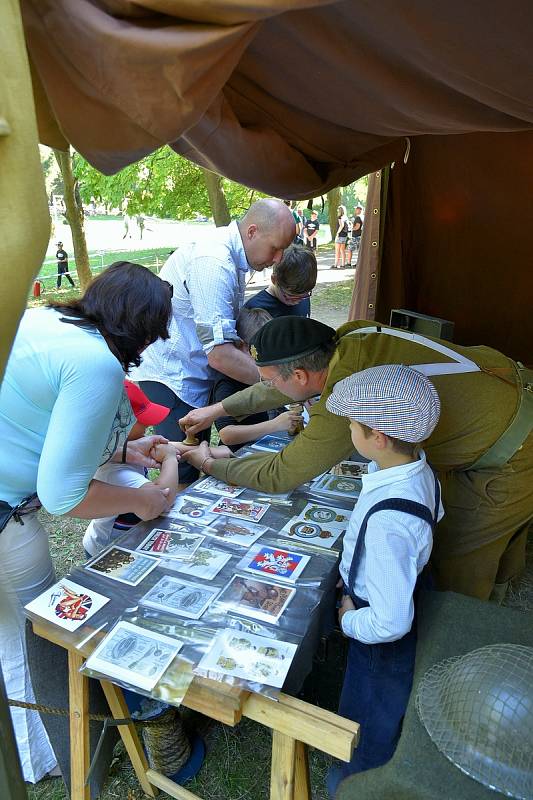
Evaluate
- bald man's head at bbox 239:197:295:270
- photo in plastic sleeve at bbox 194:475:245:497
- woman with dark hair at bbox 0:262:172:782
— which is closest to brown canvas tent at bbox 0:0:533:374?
bald man's head at bbox 239:197:295:270

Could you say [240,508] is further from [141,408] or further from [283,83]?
[283,83]

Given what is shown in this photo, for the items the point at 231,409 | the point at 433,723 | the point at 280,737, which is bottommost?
the point at 280,737

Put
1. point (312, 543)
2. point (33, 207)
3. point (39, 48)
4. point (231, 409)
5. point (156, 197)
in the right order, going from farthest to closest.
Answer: point (156, 197) → point (231, 409) → point (312, 543) → point (39, 48) → point (33, 207)

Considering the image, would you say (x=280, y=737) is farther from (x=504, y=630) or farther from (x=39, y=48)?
(x=39, y=48)

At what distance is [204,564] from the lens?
1.66m

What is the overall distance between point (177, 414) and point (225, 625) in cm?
181

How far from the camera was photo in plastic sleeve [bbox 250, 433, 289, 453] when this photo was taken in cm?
252

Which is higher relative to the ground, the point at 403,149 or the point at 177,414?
the point at 403,149

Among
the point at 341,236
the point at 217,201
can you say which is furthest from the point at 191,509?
the point at 341,236

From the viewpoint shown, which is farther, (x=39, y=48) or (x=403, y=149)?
(x=403, y=149)

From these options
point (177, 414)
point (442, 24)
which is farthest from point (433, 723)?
point (177, 414)

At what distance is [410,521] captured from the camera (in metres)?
1.47

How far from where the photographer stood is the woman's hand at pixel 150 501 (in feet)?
5.90

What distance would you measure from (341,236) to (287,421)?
48.2 feet
